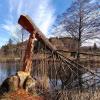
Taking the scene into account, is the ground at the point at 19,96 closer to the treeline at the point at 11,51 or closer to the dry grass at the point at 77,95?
the dry grass at the point at 77,95

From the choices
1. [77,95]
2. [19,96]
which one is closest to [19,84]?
[19,96]

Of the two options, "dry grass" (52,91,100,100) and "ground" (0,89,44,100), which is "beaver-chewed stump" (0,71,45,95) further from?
"dry grass" (52,91,100,100)

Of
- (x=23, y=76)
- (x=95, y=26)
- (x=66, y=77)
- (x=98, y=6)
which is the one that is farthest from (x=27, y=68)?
(x=98, y=6)

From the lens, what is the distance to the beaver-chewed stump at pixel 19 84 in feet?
34.2

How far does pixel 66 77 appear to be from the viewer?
13.0 metres

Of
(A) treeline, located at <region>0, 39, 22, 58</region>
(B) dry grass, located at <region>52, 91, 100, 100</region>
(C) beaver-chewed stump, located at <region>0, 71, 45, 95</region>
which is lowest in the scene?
(B) dry grass, located at <region>52, 91, 100, 100</region>

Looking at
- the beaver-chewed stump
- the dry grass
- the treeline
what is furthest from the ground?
the treeline

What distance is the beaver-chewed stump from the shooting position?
1044 centimetres

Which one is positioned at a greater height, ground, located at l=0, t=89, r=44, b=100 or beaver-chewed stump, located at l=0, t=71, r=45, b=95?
beaver-chewed stump, located at l=0, t=71, r=45, b=95

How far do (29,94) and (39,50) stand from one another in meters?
2.10

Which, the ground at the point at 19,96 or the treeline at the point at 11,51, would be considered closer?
the ground at the point at 19,96

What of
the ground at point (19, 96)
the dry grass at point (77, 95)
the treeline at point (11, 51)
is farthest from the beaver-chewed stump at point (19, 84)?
the treeline at point (11, 51)

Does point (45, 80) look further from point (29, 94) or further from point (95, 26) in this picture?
point (95, 26)

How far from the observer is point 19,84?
419 inches
